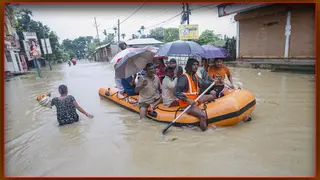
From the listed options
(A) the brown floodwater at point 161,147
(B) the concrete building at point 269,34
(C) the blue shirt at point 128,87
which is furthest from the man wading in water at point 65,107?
(B) the concrete building at point 269,34

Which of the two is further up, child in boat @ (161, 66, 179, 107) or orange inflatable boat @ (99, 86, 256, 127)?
child in boat @ (161, 66, 179, 107)

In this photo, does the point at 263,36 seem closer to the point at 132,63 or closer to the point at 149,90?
the point at 149,90

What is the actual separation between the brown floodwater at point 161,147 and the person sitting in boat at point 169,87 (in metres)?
0.53

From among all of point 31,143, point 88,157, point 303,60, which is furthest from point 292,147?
point 303,60

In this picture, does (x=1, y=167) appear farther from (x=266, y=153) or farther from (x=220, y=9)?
(x=220, y=9)

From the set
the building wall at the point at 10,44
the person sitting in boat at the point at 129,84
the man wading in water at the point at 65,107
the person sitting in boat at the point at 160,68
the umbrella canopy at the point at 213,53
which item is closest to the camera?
the building wall at the point at 10,44

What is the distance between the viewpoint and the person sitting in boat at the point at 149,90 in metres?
4.13

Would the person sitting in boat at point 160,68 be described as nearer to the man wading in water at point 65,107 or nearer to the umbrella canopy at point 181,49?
the umbrella canopy at point 181,49

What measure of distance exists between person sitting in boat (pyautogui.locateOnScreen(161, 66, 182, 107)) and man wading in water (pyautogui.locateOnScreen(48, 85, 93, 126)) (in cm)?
172

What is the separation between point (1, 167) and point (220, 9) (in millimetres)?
12808

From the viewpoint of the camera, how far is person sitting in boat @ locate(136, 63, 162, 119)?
13.5ft

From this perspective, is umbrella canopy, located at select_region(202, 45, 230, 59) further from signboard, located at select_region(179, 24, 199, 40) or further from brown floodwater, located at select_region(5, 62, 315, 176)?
signboard, located at select_region(179, 24, 199, 40)

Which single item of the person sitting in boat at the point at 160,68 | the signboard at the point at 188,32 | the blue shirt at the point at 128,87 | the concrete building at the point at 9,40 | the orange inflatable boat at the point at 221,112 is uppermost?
the signboard at the point at 188,32

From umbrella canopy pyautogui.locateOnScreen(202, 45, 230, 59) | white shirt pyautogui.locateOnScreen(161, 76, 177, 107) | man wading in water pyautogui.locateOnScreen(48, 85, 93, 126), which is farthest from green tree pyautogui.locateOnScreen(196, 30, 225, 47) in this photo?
man wading in water pyautogui.locateOnScreen(48, 85, 93, 126)
